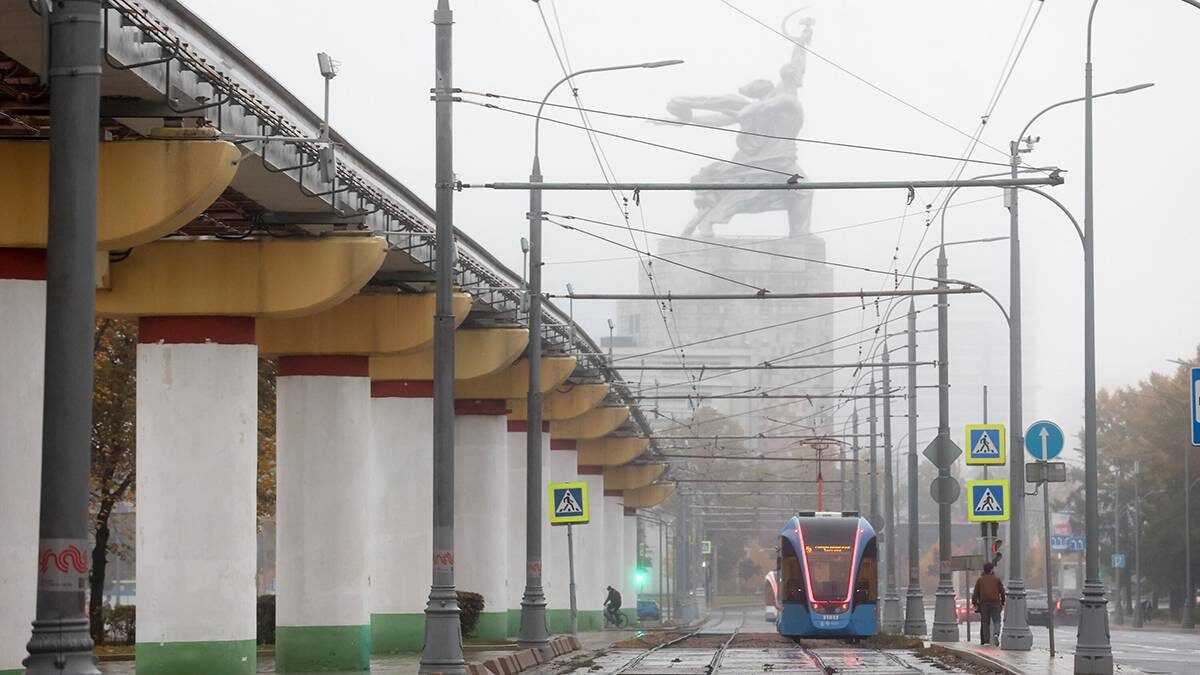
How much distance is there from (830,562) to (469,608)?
9184 millimetres

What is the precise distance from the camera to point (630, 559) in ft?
309

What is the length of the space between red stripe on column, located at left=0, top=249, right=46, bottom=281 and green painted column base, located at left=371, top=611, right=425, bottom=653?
18951 millimetres

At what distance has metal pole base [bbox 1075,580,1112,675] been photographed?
26781mm

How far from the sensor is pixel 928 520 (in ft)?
577

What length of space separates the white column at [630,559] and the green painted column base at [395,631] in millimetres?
47549

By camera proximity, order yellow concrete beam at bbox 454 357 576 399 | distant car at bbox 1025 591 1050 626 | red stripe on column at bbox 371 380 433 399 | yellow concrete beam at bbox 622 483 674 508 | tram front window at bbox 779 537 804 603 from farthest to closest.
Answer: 1. yellow concrete beam at bbox 622 483 674 508
2. distant car at bbox 1025 591 1050 626
3. tram front window at bbox 779 537 804 603
4. yellow concrete beam at bbox 454 357 576 399
5. red stripe on column at bbox 371 380 433 399

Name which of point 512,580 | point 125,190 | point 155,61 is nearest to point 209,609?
point 125,190

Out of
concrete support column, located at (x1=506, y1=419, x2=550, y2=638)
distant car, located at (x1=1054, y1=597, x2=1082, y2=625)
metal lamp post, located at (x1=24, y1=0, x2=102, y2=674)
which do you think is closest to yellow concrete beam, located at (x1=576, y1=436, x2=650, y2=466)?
concrete support column, located at (x1=506, y1=419, x2=550, y2=638)

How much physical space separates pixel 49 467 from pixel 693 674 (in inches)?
736

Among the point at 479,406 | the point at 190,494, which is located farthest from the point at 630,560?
the point at 190,494

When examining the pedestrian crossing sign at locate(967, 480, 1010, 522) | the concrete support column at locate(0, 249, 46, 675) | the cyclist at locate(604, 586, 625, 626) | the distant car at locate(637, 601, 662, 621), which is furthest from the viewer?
the distant car at locate(637, 601, 662, 621)

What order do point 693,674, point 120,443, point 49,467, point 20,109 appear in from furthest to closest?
point 120,443, point 693,674, point 20,109, point 49,467

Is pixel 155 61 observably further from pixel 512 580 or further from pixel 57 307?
pixel 512 580

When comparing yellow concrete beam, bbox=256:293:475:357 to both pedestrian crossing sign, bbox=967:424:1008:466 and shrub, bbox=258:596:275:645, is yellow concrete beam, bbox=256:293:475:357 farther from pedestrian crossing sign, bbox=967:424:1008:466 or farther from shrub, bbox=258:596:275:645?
shrub, bbox=258:596:275:645
